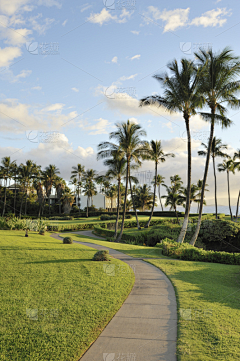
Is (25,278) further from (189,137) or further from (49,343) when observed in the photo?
(189,137)

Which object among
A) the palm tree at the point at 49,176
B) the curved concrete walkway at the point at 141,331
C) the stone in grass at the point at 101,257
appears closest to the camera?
the curved concrete walkway at the point at 141,331

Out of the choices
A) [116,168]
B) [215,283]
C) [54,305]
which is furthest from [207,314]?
[116,168]

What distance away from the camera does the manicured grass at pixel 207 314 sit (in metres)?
4.22

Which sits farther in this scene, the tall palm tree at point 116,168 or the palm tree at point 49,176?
the palm tree at point 49,176

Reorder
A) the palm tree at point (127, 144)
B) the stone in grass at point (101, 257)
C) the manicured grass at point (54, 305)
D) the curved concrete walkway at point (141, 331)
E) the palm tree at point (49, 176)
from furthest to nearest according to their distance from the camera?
the palm tree at point (49, 176), the palm tree at point (127, 144), the stone in grass at point (101, 257), the manicured grass at point (54, 305), the curved concrete walkway at point (141, 331)

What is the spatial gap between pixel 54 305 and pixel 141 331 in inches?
94.0

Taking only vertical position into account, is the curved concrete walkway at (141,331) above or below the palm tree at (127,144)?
below

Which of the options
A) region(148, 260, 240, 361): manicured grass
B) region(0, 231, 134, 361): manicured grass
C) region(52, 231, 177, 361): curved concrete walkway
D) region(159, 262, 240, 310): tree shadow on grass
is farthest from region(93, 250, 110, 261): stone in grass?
region(52, 231, 177, 361): curved concrete walkway

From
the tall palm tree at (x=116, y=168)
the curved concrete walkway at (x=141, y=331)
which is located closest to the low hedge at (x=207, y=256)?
the curved concrete walkway at (x=141, y=331)

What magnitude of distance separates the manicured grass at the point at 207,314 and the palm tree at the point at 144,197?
58398 millimetres

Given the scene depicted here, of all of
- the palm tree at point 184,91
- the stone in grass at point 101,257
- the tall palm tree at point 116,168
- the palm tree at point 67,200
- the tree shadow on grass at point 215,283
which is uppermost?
the palm tree at point 184,91

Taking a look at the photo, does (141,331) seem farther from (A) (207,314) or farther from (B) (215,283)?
(B) (215,283)

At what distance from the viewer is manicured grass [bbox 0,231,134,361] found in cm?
441

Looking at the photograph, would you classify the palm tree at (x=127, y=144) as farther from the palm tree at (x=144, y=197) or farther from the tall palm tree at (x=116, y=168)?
the palm tree at (x=144, y=197)
